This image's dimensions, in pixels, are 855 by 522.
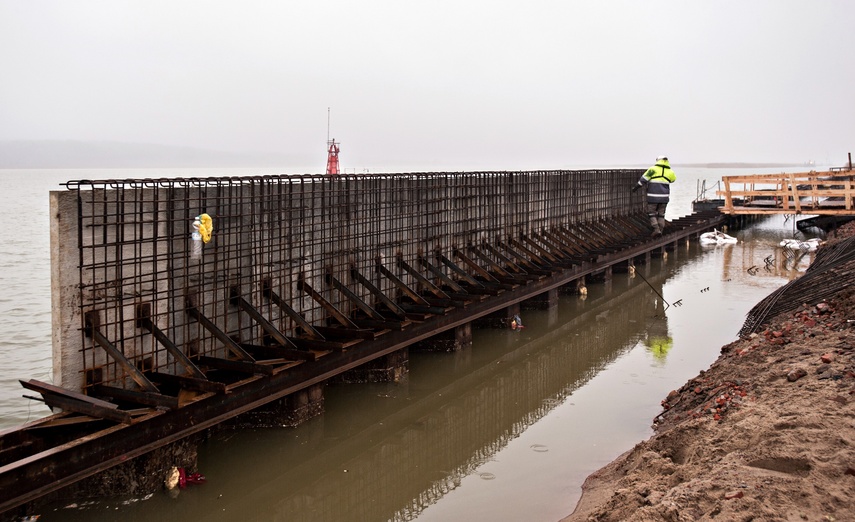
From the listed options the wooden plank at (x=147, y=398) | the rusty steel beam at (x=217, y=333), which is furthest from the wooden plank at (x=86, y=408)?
the rusty steel beam at (x=217, y=333)

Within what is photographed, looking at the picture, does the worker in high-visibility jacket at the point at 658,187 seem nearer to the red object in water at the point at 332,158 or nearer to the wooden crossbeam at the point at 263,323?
the red object in water at the point at 332,158

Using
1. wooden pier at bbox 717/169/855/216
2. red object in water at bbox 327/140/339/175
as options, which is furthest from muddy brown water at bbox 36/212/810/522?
wooden pier at bbox 717/169/855/216

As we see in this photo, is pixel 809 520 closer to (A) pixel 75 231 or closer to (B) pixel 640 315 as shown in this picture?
(A) pixel 75 231

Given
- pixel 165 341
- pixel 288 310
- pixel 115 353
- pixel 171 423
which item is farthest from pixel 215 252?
pixel 171 423

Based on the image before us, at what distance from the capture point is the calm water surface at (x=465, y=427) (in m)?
8.33

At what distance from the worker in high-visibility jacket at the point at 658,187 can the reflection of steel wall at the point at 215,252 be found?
9.79 metres

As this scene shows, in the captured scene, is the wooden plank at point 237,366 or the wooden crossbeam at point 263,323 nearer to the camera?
the wooden plank at point 237,366

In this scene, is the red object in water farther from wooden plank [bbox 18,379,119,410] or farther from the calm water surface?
wooden plank [bbox 18,379,119,410]

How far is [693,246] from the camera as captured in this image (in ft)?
108

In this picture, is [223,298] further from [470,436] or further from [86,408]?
[470,436]

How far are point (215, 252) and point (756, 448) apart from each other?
6.71m

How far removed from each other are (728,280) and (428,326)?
13.9 m

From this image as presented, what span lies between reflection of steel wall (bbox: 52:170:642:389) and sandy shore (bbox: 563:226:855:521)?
203 inches

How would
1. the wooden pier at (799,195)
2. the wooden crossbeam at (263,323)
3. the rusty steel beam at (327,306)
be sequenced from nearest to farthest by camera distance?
1. the wooden crossbeam at (263,323)
2. the rusty steel beam at (327,306)
3. the wooden pier at (799,195)
